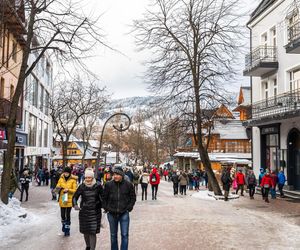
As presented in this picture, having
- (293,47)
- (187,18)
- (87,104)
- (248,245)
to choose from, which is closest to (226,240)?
(248,245)

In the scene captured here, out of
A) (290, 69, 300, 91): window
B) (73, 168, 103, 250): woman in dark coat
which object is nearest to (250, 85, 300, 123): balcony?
(290, 69, 300, 91): window

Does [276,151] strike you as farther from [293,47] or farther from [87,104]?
[87,104]

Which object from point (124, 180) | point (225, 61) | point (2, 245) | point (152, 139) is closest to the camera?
point (124, 180)

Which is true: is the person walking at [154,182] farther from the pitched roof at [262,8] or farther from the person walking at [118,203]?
the person walking at [118,203]

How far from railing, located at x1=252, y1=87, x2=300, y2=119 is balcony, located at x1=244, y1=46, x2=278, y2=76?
203 centimetres

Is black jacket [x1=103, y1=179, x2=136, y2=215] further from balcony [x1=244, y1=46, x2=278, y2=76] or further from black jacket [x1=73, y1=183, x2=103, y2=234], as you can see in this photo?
balcony [x1=244, y1=46, x2=278, y2=76]

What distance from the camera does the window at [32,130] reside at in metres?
40.1

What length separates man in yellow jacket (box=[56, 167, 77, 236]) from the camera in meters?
10.0

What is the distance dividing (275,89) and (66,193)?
20.4 metres

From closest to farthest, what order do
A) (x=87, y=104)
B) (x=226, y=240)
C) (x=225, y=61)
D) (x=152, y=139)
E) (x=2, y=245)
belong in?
(x=2, y=245) < (x=226, y=240) < (x=225, y=61) < (x=87, y=104) < (x=152, y=139)

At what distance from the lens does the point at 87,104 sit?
37.0 meters

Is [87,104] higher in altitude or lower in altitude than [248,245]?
higher

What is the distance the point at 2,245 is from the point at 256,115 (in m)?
22.1

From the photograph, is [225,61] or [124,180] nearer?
[124,180]
